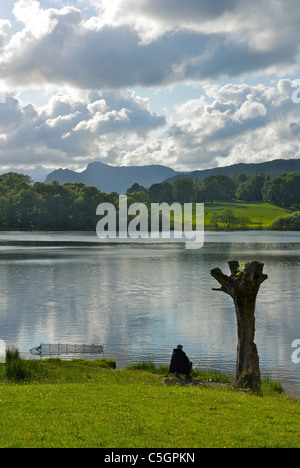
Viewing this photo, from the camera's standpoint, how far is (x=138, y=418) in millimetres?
13273

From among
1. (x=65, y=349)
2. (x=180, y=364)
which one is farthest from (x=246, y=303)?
(x=65, y=349)

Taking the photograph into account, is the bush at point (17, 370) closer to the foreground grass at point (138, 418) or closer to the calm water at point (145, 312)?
the foreground grass at point (138, 418)

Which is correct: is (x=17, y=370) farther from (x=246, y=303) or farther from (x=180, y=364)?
(x=246, y=303)

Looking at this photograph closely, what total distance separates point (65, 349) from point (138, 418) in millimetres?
17275

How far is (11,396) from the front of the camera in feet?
51.6

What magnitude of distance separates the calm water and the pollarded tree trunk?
3.22 m

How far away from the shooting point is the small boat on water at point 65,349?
95.5 ft

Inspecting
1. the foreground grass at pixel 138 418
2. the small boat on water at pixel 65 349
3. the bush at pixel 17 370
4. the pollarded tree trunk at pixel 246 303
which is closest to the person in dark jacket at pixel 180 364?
the pollarded tree trunk at pixel 246 303

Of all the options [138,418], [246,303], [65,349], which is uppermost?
[246,303]

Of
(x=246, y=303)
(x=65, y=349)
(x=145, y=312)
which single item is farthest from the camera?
(x=145, y=312)

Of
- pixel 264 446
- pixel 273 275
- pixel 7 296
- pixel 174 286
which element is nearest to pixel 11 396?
pixel 264 446

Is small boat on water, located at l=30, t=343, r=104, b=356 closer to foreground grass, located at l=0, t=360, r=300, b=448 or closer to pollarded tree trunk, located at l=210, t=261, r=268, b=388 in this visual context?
pollarded tree trunk, located at l=210, t=261, r=268, b=388
